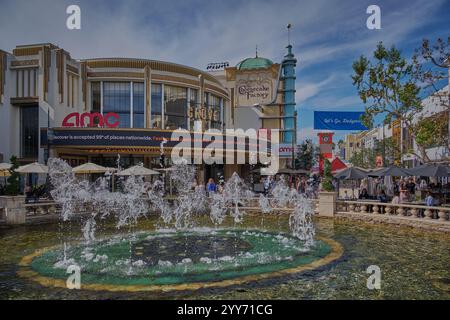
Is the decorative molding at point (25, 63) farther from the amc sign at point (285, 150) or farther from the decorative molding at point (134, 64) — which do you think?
the amc sign at point (285, 150)

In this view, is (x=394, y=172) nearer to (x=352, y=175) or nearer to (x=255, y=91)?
(x=352, y=175)

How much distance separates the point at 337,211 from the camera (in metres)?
18.5

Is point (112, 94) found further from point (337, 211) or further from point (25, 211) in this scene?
point (337, 211)

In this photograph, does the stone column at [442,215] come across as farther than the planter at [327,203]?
No

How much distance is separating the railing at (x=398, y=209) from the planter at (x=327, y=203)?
1.67ft

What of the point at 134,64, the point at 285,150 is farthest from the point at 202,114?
the point at 285,150

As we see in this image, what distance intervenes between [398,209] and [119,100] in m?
30.6

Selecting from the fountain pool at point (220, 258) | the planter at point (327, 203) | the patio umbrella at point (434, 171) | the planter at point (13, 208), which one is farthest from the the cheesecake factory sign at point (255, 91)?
the planter at point (13, 208)

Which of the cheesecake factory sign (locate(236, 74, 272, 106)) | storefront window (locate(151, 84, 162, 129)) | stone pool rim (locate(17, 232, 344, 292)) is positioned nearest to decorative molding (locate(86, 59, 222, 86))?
storefront window (locate(151, 84, 162, 129))

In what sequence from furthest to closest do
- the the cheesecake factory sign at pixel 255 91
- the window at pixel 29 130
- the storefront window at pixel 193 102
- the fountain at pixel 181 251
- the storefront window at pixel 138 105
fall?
the the cheesecake factory sign at pixel 255 91 < the storefront window at pixel 193 102 < the storefront window at pixel 138 105 < the window at pixel 29 130 < the fountain at pixel 181 251

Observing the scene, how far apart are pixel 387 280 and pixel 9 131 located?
3383cm

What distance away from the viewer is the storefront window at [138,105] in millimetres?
38094

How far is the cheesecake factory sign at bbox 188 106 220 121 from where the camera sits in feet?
134
